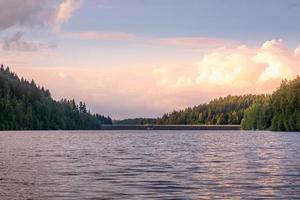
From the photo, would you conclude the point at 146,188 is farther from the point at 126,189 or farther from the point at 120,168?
the point at 120,168

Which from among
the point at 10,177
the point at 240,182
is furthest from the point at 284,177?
the point at 10,177

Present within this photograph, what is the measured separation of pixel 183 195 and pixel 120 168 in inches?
899

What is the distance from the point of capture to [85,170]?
2324 inches

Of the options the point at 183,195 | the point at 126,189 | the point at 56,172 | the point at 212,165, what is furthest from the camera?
the point at 212,165

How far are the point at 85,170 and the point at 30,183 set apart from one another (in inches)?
496

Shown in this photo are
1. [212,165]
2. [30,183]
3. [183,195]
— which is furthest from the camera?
[212,165]

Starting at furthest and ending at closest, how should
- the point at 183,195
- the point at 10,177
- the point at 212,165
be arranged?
1. the point at 212,165
2. the point at 10,177
3. the point at 183,195

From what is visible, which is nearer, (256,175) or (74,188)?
(74,188)

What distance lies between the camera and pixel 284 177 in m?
52.3

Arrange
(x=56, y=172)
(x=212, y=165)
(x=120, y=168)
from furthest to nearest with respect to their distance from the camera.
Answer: (x=212, y=165) < (x=120, y=168) < (x=56, y=172)

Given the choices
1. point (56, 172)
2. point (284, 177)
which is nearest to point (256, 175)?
point (284, 177)

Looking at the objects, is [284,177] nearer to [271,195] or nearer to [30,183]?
[271,195]

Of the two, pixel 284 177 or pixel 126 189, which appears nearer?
pixel 126 189

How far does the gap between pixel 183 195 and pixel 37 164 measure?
29686 mm
